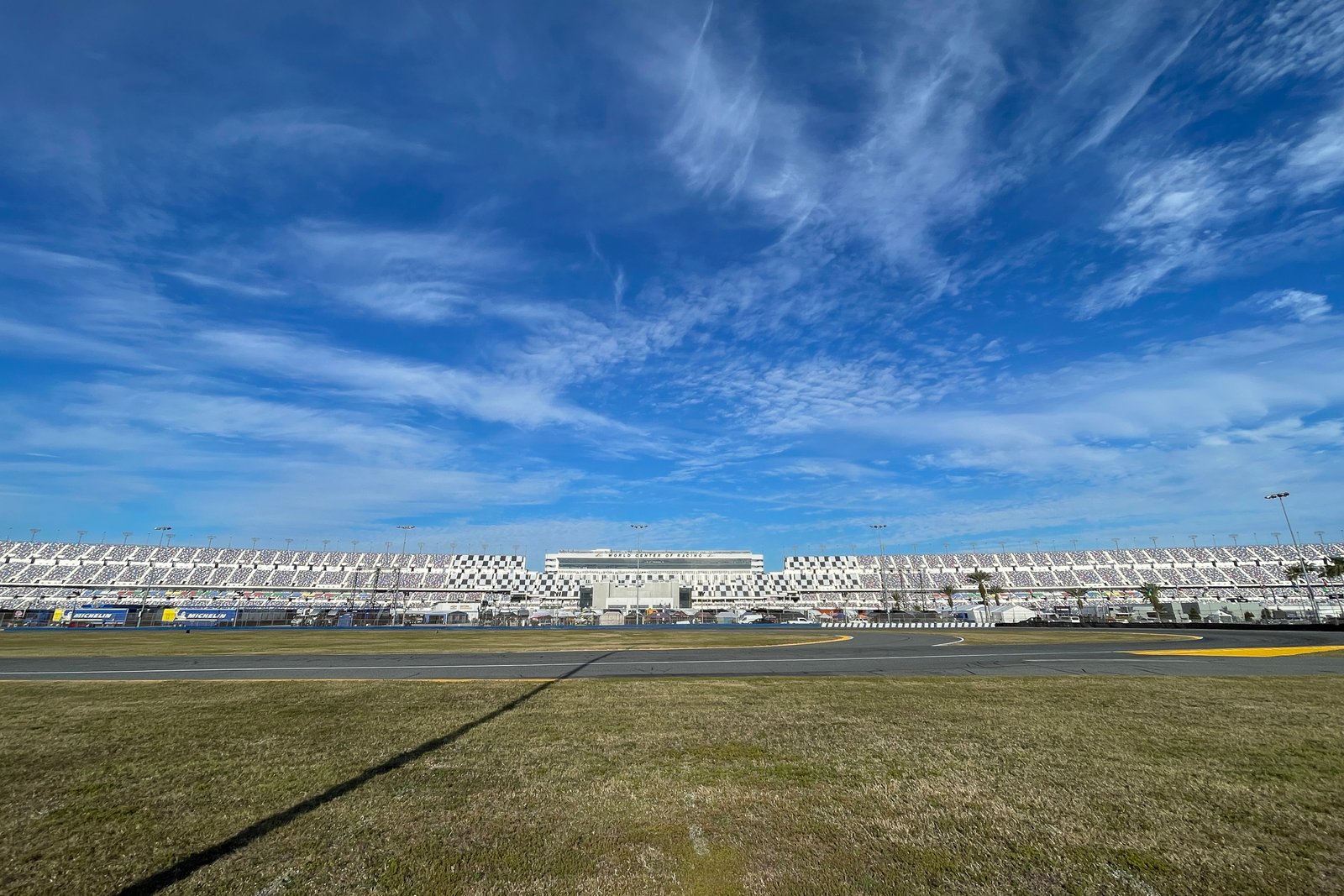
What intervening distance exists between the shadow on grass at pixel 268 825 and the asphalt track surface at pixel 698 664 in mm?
6792

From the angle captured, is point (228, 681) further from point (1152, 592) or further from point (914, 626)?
point (1152, 592)

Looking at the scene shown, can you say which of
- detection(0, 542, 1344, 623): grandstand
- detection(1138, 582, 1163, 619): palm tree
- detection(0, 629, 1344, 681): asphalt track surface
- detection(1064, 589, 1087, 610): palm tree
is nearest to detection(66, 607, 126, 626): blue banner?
detection(0, 629, 1344, 681): asphalt track surface

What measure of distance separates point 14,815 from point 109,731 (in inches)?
126

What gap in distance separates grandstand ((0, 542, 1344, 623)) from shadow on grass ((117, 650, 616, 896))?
98187 millimetres

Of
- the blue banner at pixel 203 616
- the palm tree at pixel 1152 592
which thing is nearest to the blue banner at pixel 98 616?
the blue banner at pixel 203 616

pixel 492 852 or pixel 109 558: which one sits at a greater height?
pixel 109 558

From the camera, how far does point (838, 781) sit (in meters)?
4.72

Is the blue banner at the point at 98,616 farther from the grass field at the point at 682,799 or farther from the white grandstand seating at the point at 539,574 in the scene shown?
the grass field at the point at 682,799

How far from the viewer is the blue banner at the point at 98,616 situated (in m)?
51.0

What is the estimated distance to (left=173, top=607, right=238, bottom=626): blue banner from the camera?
53.8 meters

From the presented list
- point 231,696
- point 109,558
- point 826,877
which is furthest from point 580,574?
point 826,877

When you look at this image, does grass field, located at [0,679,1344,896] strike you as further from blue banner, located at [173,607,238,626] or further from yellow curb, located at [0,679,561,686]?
blue banner, located at [173,607,238,626]

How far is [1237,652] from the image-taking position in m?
17.8

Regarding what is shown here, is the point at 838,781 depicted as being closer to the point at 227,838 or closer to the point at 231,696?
the point at 227,838
